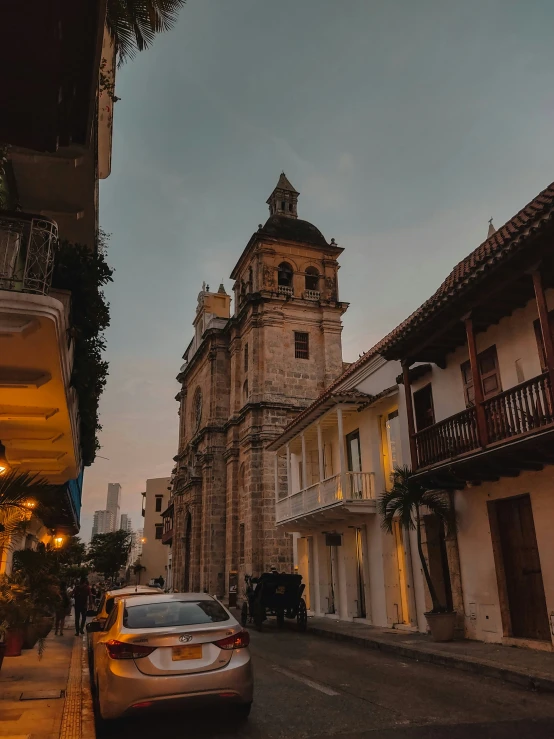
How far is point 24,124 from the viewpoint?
3.64 meters

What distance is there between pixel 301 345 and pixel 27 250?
30.4m

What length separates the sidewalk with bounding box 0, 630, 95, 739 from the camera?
5660 mm

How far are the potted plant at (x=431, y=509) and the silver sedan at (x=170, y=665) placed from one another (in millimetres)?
7516

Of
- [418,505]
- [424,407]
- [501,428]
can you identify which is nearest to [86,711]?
[501,428]

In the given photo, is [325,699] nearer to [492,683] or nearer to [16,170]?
[492,683]

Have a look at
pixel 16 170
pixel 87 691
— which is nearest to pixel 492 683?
pixel 87 691

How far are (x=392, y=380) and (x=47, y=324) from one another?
13.2 m

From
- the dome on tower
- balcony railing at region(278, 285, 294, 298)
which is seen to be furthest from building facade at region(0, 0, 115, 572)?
the dome on tower

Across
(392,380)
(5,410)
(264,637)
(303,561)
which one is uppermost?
(392,380)

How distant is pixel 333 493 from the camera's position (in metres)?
18.5

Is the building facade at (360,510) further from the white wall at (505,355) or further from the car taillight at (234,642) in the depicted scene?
the car taillight at (234,642)

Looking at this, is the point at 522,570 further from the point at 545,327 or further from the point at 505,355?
the point at 545,327

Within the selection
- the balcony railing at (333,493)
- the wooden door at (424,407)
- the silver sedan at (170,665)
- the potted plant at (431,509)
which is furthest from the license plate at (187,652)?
the balcony railing at (333,493)

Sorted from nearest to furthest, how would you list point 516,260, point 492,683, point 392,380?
point 492,683, point 516,260, point 392,380
